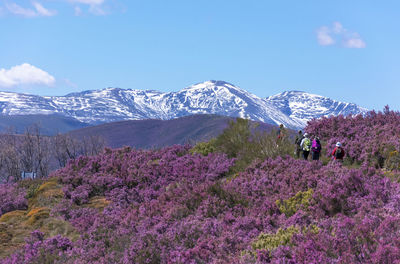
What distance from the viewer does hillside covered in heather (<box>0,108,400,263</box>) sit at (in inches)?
275

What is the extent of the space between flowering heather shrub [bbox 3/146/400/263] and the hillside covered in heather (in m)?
0.03

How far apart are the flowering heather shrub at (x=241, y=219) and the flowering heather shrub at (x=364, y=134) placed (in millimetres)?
3448

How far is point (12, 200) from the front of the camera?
1681 cm

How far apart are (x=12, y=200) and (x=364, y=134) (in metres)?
16.4

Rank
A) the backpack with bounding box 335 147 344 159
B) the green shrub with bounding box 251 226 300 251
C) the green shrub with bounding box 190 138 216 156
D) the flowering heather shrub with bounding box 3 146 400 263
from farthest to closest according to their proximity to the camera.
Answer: the green shrub with bounding box 190 138 216 156 < the backpack with bounding box 335 147 344 159 < the green shrub with bounding box 251 226 300 251 < the flowering heather shrub with bounding box 3 146 400 263

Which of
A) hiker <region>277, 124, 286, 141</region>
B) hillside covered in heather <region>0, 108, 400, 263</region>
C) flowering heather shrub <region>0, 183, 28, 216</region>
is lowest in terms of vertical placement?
flowering heather shrub <region>0, 183, 28, 216</region>

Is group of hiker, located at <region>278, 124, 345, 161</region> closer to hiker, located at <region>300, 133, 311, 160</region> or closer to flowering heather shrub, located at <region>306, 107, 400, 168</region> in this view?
hiker, located at <region>300, 133, 311, 160</region>

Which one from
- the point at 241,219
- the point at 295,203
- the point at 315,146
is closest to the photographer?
the point at 241,219

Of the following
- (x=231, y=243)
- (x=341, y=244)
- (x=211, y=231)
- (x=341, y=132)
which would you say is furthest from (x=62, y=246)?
(x=341, y=132)

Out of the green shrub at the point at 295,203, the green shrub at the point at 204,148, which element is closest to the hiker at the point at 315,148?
the green shrub at the point at 204,148

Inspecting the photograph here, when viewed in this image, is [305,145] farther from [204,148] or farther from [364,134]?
[204,148]

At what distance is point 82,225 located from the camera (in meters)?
12.6

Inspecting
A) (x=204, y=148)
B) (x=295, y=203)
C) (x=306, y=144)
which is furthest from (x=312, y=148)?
(x=295, y=203)

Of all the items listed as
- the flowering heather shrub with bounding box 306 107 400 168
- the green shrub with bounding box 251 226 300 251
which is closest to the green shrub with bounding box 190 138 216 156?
the flowering heather shrub with bounding box 306 107 400 168
